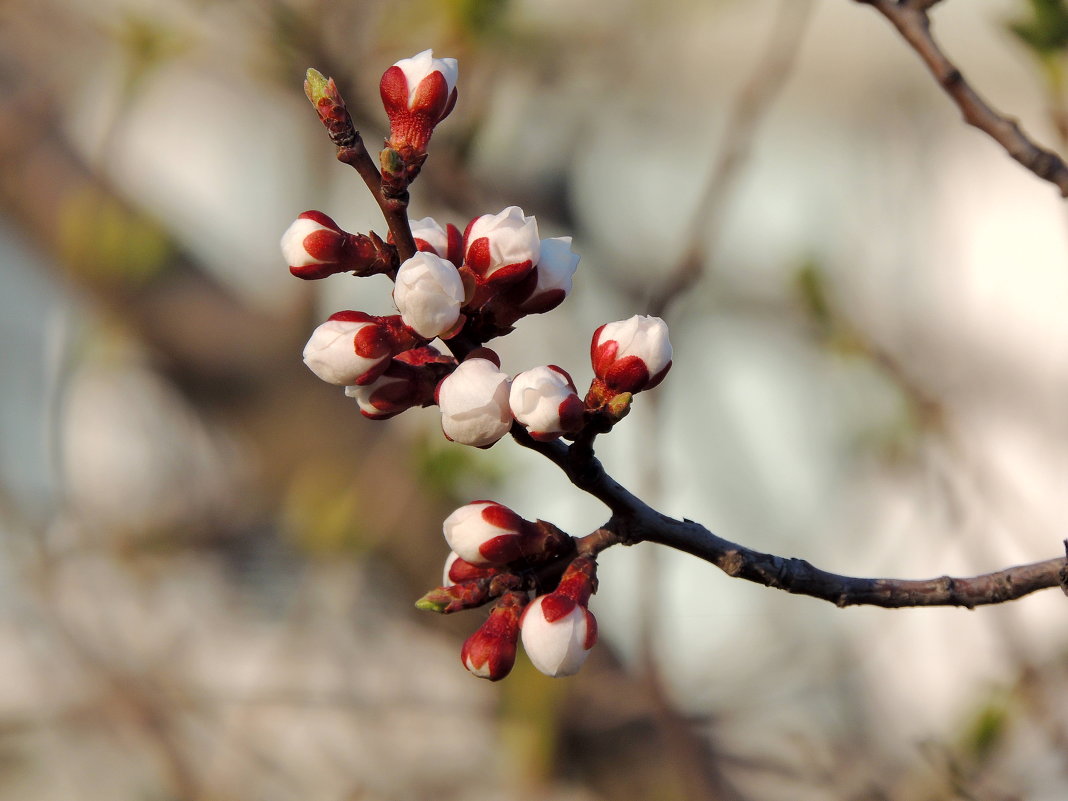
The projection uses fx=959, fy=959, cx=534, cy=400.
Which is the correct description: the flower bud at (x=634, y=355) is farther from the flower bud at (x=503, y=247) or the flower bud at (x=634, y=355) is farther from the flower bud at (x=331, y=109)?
the flower bud at (x=331, y=109)

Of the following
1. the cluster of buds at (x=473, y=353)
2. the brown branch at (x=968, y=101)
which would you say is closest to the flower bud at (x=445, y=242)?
the cluster of buds at (x=473, y=353)

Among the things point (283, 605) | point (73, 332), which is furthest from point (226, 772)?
point (73, 332)

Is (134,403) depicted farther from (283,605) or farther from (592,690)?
(592,690)

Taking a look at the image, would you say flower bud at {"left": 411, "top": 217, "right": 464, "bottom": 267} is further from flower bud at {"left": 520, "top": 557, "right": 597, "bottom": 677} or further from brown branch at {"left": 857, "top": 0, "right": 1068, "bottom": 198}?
brown branch at {"left": 857, "top": 0, "right": 1068, "bottom": 198}

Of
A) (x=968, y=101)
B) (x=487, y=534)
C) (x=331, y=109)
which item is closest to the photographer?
(x=331, y=109)

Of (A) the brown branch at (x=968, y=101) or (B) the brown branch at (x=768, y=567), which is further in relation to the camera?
(A) the brown branch at (x=968, y=101)

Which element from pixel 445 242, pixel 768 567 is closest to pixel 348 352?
pixel 445 242

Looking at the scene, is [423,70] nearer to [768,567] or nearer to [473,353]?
[473,353]
